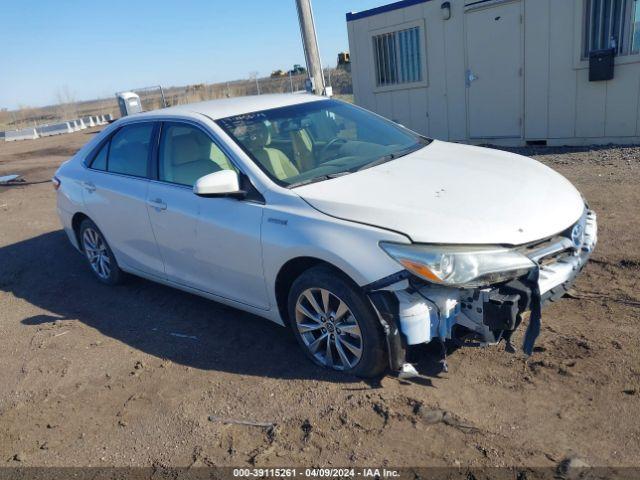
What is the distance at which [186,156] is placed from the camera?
4.59 meters

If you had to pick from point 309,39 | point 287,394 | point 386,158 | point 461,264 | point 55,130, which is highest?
point 309,39

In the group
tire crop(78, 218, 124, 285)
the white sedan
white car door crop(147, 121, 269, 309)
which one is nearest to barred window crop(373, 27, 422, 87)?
the white sedan

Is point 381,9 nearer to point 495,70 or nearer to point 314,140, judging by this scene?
point 495,70

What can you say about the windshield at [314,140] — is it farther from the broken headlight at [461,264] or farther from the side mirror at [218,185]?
the broken headlight at [461,264]

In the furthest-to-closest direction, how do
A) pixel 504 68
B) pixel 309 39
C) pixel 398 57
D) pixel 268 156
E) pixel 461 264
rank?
pixel 398 57, pixel 504 68, pixel 309 39, pixel 268 156, pixel 461 264

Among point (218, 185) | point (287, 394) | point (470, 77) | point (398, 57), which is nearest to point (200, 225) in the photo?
point (218, 185)

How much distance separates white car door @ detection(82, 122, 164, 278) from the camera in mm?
4895

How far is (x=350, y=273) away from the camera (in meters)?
3.31

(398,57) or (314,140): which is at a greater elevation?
(398,57)

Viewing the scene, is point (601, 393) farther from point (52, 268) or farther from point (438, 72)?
point (438, 72)

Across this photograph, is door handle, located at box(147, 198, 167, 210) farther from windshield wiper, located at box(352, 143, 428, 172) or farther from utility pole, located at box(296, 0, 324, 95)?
utility pole, located at box(296, 0, 324, 95)

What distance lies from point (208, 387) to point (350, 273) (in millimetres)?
1309

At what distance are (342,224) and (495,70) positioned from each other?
330 inches

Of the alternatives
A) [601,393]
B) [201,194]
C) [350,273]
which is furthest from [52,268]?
[601,393]
